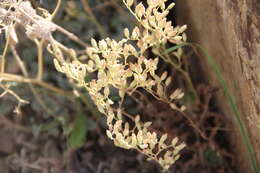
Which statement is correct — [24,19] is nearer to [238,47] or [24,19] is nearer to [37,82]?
[37,82]

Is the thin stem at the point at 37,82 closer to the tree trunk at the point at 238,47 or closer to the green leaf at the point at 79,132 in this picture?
the green leaf at the point at 79,132

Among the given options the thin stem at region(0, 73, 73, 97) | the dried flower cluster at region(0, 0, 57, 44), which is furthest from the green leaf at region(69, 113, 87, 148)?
the dried flower cluster at region(0, 0, 57, 44)

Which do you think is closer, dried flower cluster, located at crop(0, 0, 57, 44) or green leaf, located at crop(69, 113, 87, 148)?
dried flower cluster, located at crop(0, 0, 57, 44)

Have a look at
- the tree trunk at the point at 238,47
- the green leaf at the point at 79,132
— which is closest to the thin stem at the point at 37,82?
the green leaf at the point at 79,132

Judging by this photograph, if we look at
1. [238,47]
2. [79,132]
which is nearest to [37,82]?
[79,132]

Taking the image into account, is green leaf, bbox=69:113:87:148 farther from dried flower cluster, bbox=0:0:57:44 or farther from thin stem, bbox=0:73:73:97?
dried flower cluster, bbox=0:0:57:44
